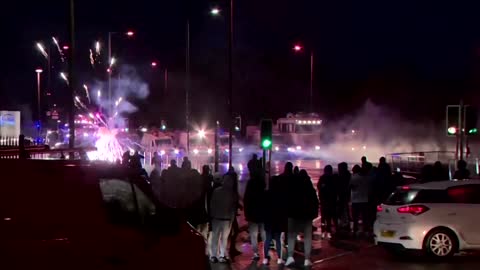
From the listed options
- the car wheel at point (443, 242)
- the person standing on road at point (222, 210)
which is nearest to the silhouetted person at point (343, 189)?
the car wheel at point (443, 242)

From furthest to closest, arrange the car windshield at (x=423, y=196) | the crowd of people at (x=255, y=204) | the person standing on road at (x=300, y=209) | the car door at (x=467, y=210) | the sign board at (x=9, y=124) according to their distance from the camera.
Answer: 1. the sign board at (x=9, y=124)
2. the car windshield at (x=423, y=196)
3. the car door at (x=467, y=210)
4. the crowd of people at (x=255, y=204)
5. the person standing on road at (x=300, y=209)

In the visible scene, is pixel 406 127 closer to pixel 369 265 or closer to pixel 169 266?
pixel 369 265

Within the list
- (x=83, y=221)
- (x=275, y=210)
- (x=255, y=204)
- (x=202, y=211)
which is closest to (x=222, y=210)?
(x=255, y=204)

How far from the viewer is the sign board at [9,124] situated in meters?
26.9

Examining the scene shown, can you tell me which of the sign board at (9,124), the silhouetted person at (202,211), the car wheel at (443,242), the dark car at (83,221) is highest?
the sign board at (9,124)

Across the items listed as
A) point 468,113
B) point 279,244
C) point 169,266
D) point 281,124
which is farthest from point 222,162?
point 169,266

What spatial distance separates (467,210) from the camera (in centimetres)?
1281

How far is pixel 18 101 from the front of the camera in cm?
5600

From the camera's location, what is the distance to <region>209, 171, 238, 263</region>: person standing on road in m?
12.4

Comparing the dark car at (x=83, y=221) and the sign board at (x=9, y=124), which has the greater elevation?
the sign board at (x=9, y=124)

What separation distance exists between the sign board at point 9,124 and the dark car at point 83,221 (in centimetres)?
2188

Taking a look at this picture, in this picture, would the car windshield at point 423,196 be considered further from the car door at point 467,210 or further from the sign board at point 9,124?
the sign board at point 9,124

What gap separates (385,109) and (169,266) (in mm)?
60457

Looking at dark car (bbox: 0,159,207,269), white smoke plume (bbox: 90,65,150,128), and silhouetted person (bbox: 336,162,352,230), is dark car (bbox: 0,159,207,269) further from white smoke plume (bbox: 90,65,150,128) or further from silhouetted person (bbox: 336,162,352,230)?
white smoke plume (bbox: 90,65,150,128)
